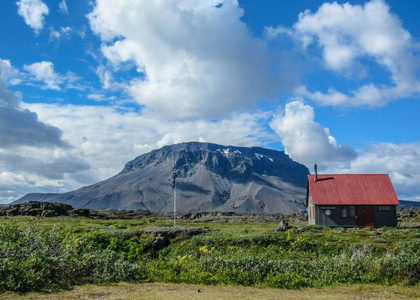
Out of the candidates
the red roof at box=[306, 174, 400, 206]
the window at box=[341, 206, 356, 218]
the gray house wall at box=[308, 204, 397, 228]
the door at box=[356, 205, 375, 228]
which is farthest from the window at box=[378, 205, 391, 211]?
the window at box=[341, 206, 356, 218]

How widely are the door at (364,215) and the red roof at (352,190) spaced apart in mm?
729

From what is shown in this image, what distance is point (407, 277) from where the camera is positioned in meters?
13.9

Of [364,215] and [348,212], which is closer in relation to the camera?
[364,215]

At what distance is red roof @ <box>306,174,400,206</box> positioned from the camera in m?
46.3

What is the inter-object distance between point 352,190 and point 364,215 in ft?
12.3

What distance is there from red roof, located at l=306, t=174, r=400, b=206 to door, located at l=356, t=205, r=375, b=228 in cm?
73

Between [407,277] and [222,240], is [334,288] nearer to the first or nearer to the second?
[407,277]

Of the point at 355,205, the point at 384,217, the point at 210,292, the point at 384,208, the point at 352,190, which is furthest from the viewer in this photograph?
the point at 352,190

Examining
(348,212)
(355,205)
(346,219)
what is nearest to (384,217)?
(355,205)

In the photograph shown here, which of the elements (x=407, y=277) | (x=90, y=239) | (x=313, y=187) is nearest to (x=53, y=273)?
(x=90, y=239)

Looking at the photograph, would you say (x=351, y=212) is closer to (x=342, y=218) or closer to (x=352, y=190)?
(x=342, y=218)

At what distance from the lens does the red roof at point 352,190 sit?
1822 inches

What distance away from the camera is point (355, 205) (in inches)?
1815

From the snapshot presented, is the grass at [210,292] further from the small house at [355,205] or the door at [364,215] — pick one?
the door at [364,215]
